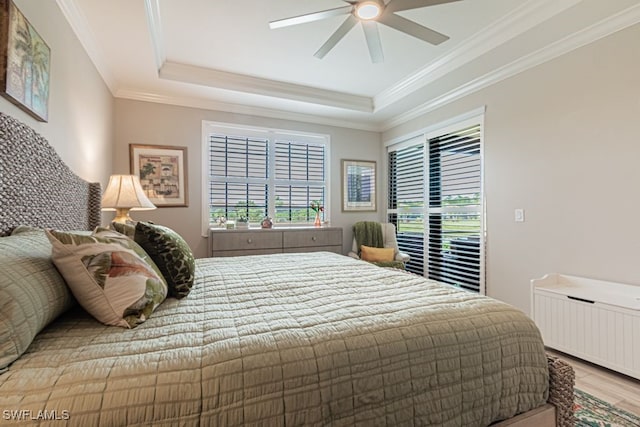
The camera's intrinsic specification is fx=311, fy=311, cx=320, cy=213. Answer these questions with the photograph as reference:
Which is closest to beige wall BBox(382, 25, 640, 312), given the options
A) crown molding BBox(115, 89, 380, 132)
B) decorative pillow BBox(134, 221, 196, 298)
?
crown molding BBox(115, 89, 380, 132)

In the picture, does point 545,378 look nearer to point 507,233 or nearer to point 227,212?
point 507,233

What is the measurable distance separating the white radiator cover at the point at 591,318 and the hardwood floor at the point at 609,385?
0.07m

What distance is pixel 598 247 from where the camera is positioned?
2.36 meters

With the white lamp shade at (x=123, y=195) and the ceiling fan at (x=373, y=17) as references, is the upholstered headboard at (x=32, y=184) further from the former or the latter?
the ceiling fan at (x=373, y=17)

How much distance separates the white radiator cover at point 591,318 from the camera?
6.46 ft

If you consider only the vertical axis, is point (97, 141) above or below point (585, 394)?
above

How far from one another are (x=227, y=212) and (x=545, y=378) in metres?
3.55

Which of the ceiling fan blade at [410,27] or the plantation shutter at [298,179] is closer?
the ceiling fan blade at [410,27]

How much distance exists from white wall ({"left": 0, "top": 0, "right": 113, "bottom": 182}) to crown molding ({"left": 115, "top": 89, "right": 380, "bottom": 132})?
0.43 meters

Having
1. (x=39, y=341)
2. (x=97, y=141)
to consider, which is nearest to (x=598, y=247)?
(x=39, y=341)

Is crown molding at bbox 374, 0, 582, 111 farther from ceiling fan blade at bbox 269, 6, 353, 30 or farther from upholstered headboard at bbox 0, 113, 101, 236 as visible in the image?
upholstered headboard at bbox 0, 113, 101, 236

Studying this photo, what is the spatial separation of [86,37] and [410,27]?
2419 mm

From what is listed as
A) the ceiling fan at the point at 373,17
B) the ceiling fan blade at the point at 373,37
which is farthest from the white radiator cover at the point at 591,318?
the ceiling fan blade at the point at 373,37

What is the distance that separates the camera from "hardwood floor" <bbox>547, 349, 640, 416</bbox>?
1782 mm
